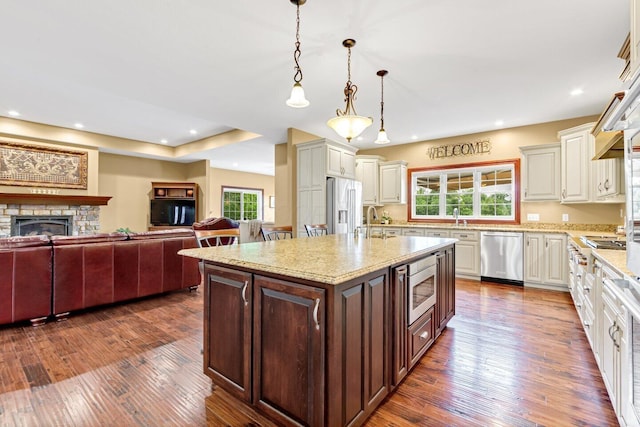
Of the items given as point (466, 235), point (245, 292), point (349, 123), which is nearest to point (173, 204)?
point (349, 123)

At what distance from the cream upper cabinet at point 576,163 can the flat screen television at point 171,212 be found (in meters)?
8.44

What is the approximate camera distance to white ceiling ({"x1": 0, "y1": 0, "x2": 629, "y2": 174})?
2318 mm

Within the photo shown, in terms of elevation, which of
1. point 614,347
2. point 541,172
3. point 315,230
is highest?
point 541,172

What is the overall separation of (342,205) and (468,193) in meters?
2.62

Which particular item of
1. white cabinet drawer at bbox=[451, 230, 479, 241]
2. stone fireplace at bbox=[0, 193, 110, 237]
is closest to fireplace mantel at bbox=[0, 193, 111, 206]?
stone fireplace at bbox=[0, 193, 110, 237]

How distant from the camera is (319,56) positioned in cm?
298

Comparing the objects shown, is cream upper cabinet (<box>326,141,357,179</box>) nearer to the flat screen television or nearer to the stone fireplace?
the flat screen television

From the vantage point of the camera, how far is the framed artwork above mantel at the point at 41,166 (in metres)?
5.73

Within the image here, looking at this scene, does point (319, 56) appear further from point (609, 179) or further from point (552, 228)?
point (552, 228)

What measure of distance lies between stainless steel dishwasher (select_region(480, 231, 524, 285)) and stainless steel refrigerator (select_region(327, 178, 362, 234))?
2182 mm

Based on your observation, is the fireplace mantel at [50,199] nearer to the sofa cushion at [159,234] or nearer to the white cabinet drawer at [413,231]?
the sofa cushion at [159,234]

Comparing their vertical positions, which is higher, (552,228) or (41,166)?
(41,166)

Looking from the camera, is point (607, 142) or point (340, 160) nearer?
point (607, 142)

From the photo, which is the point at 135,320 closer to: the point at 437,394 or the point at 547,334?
the point at 437,394
